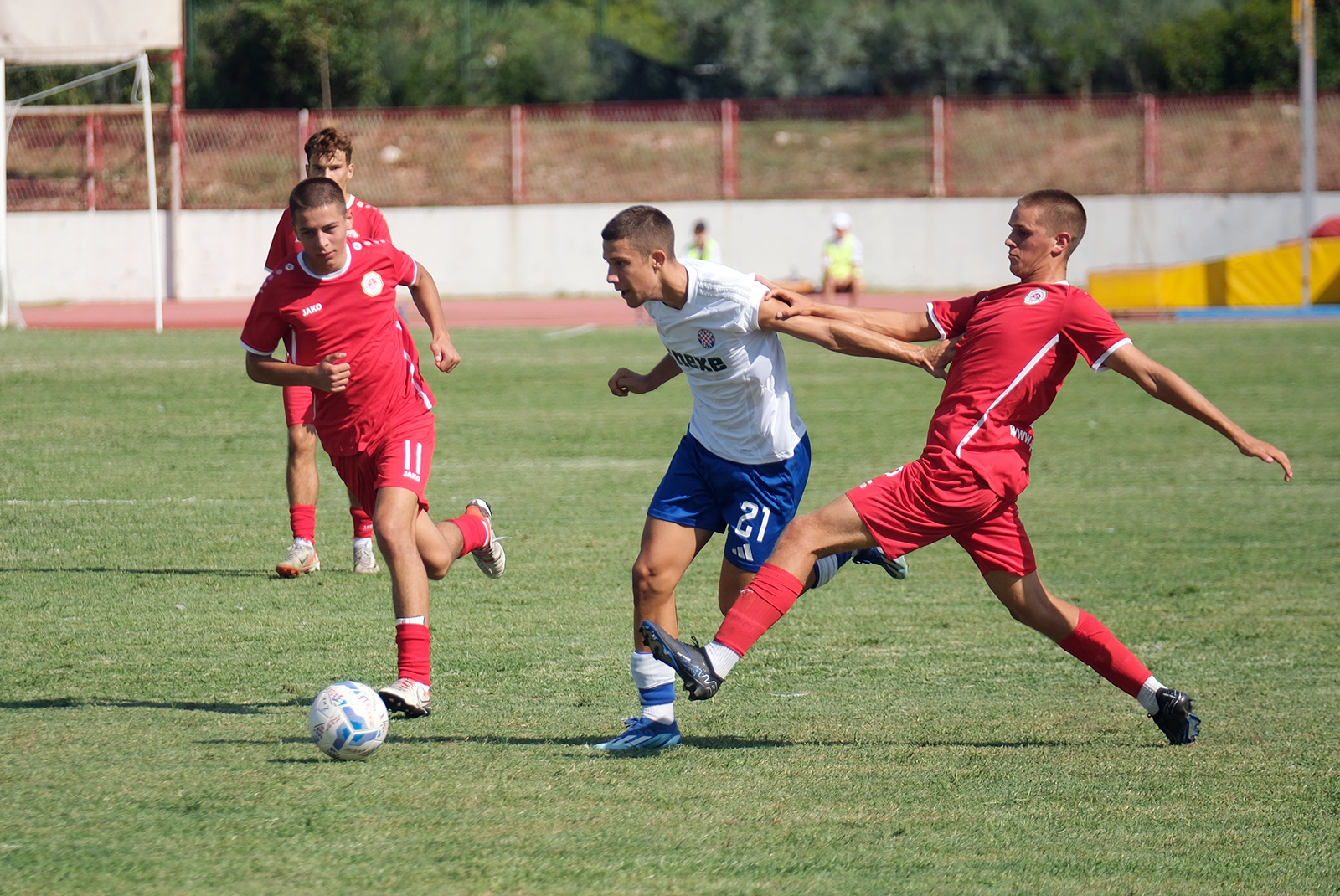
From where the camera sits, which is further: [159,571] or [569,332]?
[569,332]

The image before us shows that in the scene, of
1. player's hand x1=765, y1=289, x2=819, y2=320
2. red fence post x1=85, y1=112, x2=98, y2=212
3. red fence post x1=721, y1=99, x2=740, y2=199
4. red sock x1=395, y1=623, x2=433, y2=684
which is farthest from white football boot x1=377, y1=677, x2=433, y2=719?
red fence post x1=721, y1=99, x2=740, y2=199

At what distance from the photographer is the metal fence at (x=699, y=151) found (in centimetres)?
3195

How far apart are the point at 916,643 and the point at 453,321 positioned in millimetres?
20912

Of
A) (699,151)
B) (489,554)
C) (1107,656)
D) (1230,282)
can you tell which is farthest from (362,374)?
(699,151)

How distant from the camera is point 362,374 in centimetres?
551

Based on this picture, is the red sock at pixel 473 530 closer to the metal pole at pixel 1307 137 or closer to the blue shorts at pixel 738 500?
the blue shorts at pixel 738 500

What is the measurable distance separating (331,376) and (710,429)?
138cm

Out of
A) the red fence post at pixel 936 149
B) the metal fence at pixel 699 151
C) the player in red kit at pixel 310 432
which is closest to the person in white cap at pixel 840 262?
the metal fence at pixel 699 151

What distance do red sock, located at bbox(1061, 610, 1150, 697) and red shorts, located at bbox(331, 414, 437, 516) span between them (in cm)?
243

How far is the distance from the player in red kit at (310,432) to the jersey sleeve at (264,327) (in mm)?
1517

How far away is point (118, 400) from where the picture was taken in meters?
13.8

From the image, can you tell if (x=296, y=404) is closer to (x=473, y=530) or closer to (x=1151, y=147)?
(x=473, y=530)

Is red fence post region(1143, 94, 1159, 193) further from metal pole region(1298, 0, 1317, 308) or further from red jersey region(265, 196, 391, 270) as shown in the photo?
red jersey region(265, 196, 391, 270)

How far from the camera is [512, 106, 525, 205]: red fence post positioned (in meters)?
32.9
